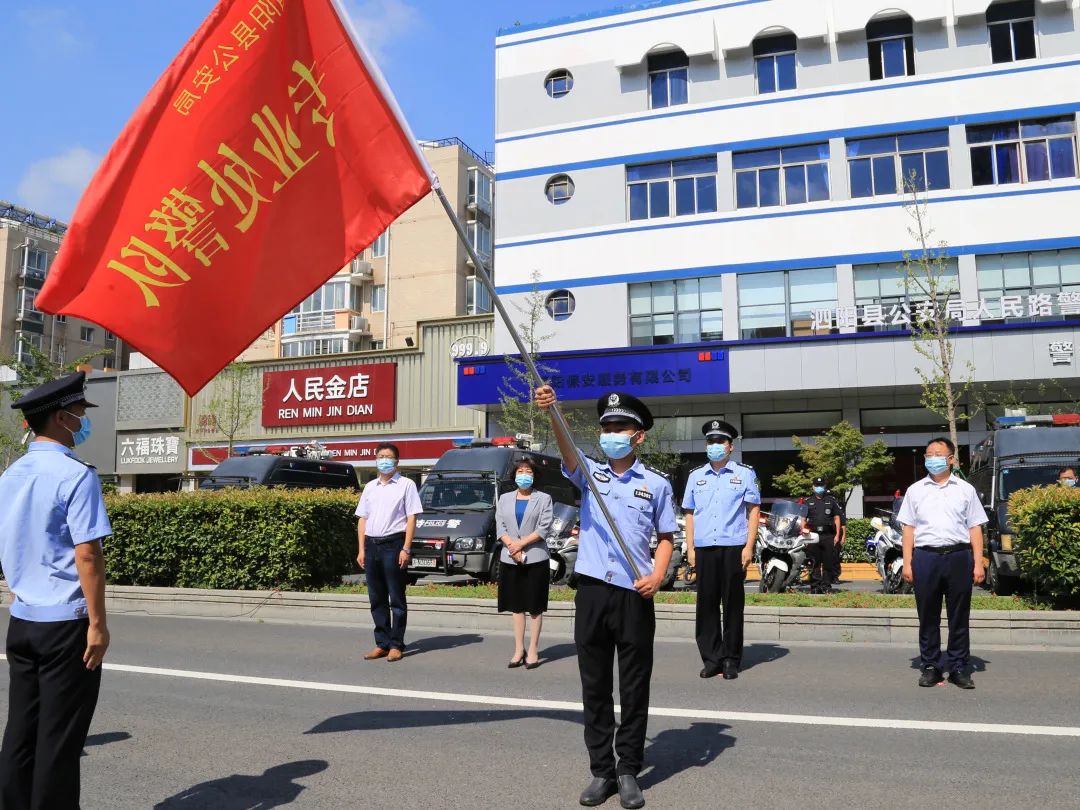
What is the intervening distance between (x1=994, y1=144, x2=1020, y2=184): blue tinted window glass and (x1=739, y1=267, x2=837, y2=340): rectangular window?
203 inches

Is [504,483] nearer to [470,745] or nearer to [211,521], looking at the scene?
[211,521]

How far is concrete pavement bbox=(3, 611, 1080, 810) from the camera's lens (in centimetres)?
459

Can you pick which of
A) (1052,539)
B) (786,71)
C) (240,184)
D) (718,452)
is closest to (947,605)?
(718,452)

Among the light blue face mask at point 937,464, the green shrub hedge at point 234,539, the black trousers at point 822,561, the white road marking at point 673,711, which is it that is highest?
the light blue face mask at point 937,464

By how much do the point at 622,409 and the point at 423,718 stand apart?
109 inches

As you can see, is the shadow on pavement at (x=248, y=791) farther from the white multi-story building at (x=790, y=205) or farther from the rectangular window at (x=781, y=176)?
the rectangular window at (x=781, y=176)

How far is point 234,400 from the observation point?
114 ft

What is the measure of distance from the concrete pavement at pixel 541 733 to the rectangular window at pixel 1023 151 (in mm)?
20358

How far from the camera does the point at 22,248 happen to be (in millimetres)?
62219

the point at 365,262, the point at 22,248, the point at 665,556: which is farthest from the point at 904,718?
the point at 22,248

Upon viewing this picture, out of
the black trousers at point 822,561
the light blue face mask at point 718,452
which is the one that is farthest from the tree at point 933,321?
the light blue face mask at point 718,452

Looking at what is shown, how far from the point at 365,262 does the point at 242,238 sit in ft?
147

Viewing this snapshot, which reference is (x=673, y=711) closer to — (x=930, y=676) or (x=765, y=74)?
(x=930, y=676)

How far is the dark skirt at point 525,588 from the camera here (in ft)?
27.2
